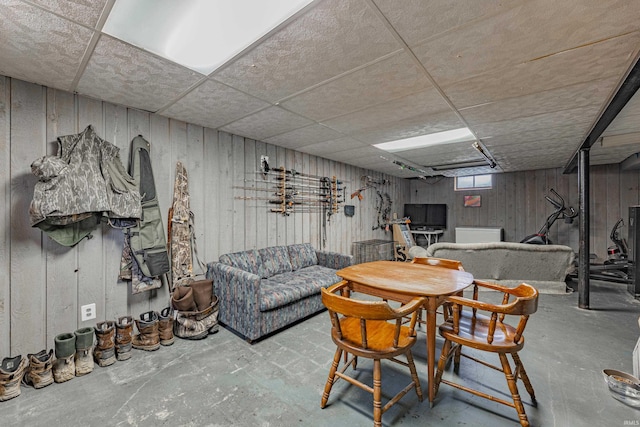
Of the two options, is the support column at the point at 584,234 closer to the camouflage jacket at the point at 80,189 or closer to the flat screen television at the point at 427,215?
the flat screen television at the point at 427,215

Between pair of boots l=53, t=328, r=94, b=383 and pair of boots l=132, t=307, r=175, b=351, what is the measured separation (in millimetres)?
354

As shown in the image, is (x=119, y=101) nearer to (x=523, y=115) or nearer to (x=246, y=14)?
(x=246, y=14)

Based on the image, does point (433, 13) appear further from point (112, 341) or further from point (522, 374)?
point (112, 341)

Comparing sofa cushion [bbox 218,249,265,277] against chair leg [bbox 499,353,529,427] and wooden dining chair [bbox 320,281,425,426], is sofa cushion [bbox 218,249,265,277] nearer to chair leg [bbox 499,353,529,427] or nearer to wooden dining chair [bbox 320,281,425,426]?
wooden dining chair [bbox 320,281,425,426]

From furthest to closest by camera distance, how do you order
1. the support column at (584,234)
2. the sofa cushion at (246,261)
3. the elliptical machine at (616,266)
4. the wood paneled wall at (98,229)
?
the elliptical machine at (616,266)
the support column at (584,234)
the sofa cushion at (246,261)
the wood paneled wall at (98,229)

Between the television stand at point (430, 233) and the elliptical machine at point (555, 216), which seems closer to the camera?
the elliptical machine at point (555, 216)

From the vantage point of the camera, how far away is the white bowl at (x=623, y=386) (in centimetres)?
181

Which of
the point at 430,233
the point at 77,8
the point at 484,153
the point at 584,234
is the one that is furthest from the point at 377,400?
the point at 430,233

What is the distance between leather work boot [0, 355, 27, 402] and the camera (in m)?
1.83

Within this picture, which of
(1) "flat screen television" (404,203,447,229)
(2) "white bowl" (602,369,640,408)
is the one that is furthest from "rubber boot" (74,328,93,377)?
(1) "flat screen television" (404,203,447,229)

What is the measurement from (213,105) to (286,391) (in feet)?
8.22

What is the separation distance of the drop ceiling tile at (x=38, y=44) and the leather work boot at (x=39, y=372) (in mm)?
2079

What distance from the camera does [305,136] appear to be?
358 centimetres

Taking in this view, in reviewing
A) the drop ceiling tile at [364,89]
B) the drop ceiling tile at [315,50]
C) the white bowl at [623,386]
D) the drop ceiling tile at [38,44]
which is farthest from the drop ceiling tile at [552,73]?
the drop ceiling tile at [38,44]
